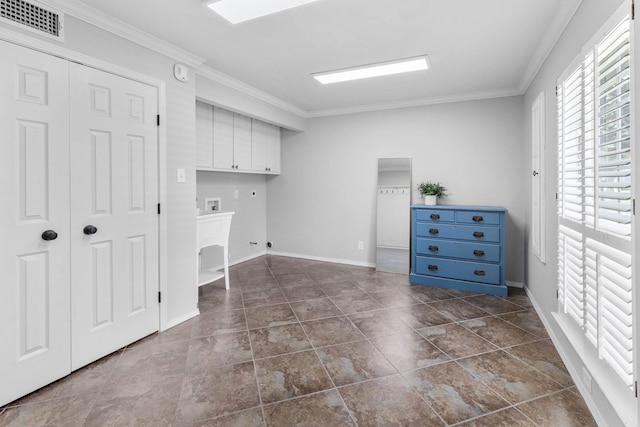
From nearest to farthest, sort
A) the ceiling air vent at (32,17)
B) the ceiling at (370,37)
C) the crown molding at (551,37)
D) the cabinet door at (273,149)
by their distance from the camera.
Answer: the ceiling air vent at (32,17)
the crown molding at (551,37)
the ceiling at (370,37)
the cabinet door at (273,149)

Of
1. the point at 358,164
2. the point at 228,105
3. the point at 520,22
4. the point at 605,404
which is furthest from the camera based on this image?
the point at 358,164

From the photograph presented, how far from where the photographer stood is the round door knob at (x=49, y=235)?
188cm

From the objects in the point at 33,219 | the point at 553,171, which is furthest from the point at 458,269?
the point at 33,219

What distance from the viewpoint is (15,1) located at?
1769mm

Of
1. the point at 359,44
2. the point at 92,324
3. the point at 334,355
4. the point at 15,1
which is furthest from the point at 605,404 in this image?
the point at 15,1

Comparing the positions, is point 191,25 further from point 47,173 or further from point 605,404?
point 605,404

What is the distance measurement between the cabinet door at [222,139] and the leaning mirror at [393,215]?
217 centimetres

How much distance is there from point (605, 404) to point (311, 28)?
9.48ft

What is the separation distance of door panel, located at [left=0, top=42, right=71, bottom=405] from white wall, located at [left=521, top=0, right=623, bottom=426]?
119 inches

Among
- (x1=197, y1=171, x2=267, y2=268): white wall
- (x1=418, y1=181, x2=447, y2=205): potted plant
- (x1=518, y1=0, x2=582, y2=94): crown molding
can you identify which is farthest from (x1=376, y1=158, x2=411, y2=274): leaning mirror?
(x1=197, y1=171, x2=267, y2=268): white wall

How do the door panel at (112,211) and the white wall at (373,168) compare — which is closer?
the door panel at (112,211)

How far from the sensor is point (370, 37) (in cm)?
254

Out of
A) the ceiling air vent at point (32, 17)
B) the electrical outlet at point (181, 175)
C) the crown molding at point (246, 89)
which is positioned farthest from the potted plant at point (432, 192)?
the ceiling air vent at point (32, 17)

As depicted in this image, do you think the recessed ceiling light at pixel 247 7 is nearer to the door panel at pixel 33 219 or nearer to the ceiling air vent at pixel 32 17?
the ceiling air vent at pixel 32 17
